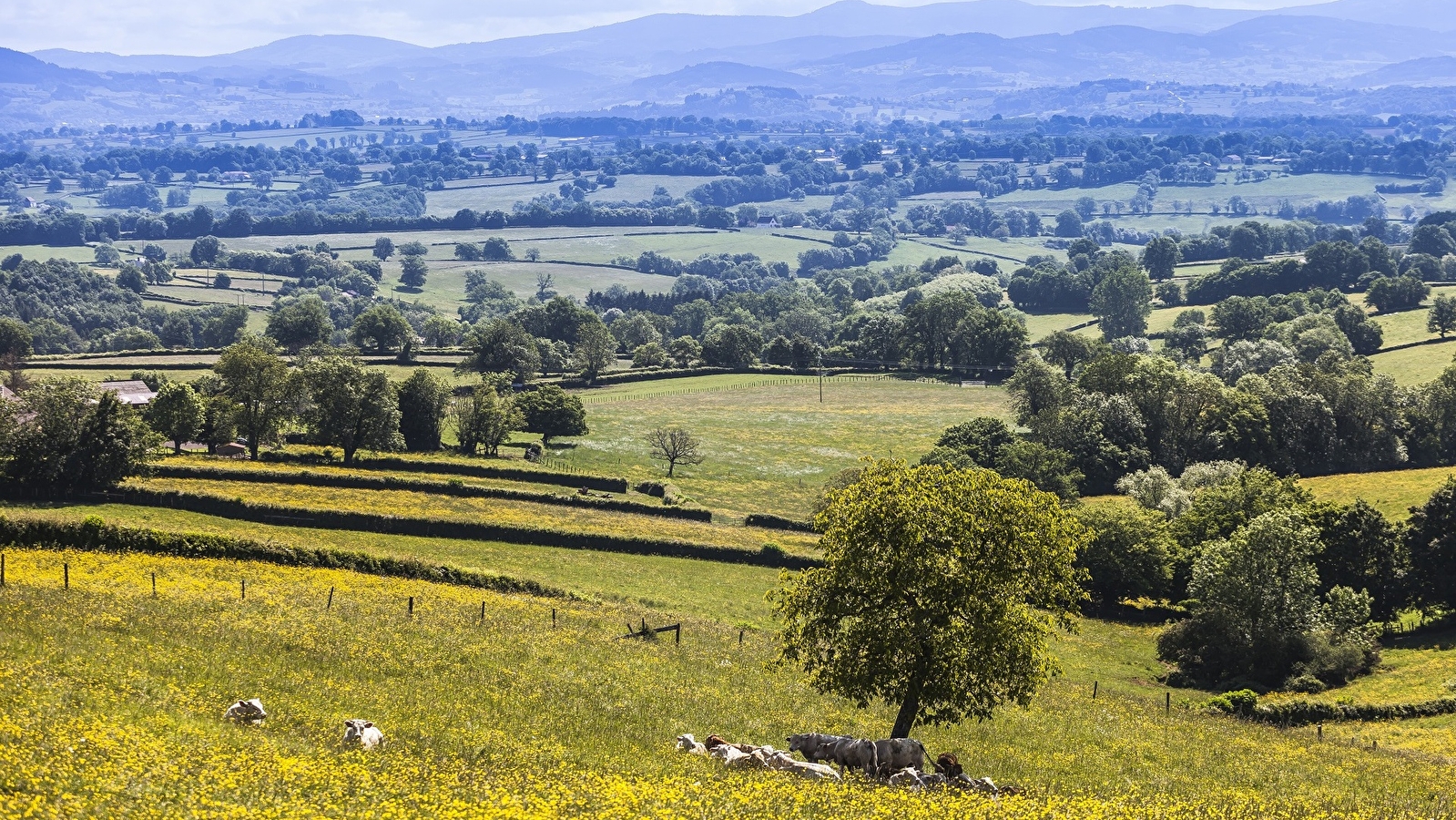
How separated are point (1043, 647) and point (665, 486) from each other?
64.8 m

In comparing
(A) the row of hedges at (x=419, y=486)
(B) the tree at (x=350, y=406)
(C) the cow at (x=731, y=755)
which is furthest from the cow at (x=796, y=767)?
(B) the tree at (x=350, y=406)

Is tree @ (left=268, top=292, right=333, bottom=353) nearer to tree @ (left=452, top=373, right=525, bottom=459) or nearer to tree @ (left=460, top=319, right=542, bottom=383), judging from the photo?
tree @ (left=460, top=319, right=542, bottom=383)

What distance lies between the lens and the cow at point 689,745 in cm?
3528

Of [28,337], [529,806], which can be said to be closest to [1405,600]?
[529,806]

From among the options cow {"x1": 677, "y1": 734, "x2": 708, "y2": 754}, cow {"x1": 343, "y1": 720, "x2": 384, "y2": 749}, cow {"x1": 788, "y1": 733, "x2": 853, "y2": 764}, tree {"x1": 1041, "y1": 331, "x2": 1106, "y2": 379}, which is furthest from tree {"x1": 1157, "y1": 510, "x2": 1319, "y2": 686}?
tree {"x1": 1041, "y1": 331, "x2": 1106, "y2": 379}

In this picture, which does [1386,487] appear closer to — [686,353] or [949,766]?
[949,766]

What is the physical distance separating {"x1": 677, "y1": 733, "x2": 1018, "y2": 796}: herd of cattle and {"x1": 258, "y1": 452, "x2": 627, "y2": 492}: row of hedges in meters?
60.5

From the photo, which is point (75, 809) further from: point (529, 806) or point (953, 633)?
point (953, 633)

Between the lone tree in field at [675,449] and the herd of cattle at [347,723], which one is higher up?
the herd of cattle at [347,723]

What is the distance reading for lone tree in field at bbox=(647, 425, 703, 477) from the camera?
114 m

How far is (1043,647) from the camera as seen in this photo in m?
38.9

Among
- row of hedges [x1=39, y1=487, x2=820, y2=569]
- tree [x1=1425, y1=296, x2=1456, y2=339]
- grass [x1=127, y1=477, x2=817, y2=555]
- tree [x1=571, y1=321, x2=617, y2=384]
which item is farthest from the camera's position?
tree [x1=1425, y1=296, x2=1456, y2=339]

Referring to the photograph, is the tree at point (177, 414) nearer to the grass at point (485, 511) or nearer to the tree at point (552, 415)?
the grass at point (485, 511)

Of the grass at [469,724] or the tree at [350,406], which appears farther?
the tree at [350,406]
